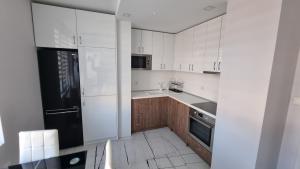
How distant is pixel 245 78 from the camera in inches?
55.0

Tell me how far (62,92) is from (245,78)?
2.76 m

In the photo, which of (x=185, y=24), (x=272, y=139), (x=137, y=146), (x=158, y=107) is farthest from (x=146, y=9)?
(x=137, y=146)

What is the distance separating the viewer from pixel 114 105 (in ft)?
8.93

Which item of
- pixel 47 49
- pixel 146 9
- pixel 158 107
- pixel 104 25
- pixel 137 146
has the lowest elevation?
pixel 137 146

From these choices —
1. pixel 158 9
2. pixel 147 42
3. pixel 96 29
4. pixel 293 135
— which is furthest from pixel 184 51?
pixel 293 135

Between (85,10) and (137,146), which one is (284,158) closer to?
(137,146)

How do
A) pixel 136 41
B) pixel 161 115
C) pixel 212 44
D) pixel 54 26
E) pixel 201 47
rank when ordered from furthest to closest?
pixel 161 115, pixel 136 41, pixel 201 47, pixel 212 44, pixel 54 26

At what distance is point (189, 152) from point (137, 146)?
1.02 meters

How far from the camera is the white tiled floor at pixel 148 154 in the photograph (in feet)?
7.14

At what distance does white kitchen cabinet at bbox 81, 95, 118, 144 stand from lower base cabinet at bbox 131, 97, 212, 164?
48cm

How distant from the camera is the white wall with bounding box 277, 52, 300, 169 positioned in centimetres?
132

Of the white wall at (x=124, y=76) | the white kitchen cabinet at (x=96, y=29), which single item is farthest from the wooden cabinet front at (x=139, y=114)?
the white kitchen cabinet at (x=96, y=29)

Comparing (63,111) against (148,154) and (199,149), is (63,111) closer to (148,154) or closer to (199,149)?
(148,154)

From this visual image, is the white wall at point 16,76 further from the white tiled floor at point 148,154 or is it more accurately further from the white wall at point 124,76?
the white wall at point 124,76
